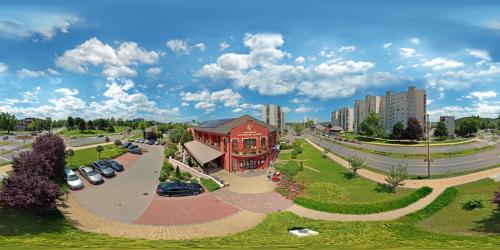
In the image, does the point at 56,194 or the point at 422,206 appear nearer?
the point at 56,194

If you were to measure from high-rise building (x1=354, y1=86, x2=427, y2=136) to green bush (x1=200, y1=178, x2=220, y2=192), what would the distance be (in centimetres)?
8145

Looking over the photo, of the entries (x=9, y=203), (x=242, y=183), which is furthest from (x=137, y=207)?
(x=242, y=183)

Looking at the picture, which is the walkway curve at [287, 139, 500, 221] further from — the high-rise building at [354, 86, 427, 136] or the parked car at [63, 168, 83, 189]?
the high-rise building at [354, 86, 427, 136]

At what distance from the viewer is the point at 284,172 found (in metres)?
38.2

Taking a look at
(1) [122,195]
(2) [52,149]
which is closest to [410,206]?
(1) [122,195]

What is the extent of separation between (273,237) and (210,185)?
15.9 metres

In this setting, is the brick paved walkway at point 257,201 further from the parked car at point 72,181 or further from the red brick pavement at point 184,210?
the parked car at point 72,181

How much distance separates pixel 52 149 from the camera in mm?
29078

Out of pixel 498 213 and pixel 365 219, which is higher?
pixel 498 213

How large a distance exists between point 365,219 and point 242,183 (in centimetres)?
1530

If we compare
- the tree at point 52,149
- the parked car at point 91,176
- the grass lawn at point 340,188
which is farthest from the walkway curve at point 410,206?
the tree at point 52,149

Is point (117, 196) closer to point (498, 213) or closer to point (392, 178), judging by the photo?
point (392, 178)

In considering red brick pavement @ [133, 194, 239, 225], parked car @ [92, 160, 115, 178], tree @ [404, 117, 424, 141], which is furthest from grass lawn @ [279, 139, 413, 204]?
tree @ [404, 117, 424, 141]

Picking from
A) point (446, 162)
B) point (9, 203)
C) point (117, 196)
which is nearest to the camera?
point (9, 203)
